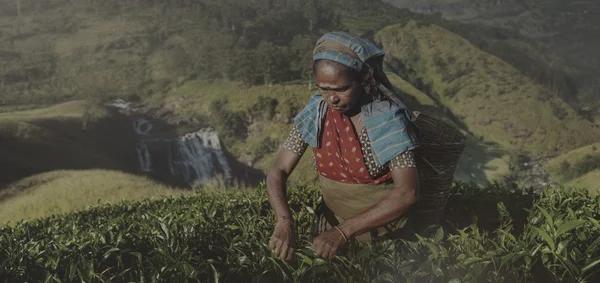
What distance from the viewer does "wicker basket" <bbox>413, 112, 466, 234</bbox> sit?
289 centimetres

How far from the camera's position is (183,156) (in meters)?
41.9

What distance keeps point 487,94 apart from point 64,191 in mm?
75945

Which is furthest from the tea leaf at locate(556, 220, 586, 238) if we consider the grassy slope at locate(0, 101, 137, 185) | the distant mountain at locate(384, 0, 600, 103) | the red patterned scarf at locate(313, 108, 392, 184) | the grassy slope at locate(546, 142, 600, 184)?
the distant mountain at locate(384, 0, 600, 103)

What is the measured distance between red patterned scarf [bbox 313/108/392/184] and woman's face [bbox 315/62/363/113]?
173 millimetres

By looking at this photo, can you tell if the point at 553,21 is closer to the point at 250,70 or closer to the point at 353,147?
the point at 250,70

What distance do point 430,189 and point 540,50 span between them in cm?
14187

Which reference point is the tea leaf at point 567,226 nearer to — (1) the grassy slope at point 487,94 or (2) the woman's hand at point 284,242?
(2) the woman's hand at point 284,242

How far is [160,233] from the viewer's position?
2.80 meters

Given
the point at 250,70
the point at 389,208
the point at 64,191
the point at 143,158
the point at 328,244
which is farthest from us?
the point at 250,70

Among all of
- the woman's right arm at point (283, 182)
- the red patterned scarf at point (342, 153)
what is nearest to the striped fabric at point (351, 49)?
the red patterned scarf at point (342, 153)

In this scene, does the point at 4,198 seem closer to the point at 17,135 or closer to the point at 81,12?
the point at 17,135

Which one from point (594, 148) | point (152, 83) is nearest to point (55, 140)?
point (152, 83)

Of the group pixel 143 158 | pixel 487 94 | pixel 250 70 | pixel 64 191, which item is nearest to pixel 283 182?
pixel 64 191

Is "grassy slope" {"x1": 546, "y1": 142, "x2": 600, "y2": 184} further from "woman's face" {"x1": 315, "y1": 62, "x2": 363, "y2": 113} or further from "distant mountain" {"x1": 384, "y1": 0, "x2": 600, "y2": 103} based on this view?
"woman's face" {"x1": 315, "y1": 62, "x2": 363, "y2": 113}
